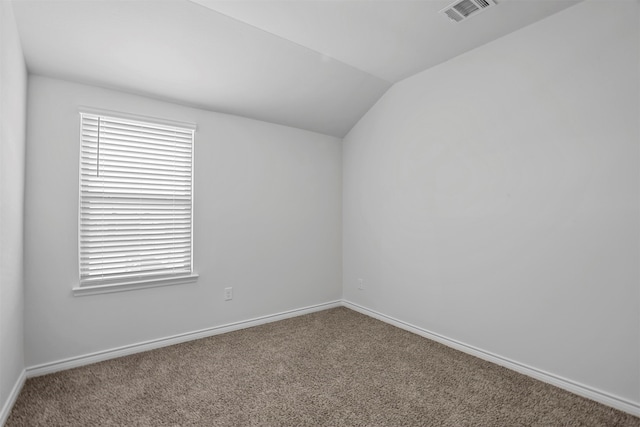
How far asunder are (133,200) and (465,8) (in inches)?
116

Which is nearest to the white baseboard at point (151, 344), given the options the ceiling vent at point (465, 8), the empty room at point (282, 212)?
the empty room at point (282, 212)

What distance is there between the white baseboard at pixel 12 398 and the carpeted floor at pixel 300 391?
0.04 m

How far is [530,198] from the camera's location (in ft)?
7.59

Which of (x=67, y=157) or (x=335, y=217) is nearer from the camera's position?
(x=67, y=157)

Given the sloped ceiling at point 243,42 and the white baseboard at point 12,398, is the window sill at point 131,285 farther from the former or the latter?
the sloped ceiling at point 243,42

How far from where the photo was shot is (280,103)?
3.21 metres

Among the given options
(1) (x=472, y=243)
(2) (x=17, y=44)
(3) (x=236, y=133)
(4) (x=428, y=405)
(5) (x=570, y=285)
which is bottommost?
(4) (x=428, y=405)

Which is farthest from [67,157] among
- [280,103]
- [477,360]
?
[477,360]

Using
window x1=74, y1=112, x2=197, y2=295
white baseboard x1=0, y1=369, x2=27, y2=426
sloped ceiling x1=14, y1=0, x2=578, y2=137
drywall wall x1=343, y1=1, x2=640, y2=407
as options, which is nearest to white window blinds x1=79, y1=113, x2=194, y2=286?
window x1=74, y1=112, x2=197, y2=295

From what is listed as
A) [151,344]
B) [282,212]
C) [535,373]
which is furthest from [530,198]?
[151,344]

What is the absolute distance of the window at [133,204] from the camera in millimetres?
2492

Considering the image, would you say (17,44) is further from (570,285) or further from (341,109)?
(570,285)

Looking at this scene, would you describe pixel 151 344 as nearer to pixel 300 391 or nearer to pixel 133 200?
pixel 133 200

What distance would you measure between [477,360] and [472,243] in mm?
949
